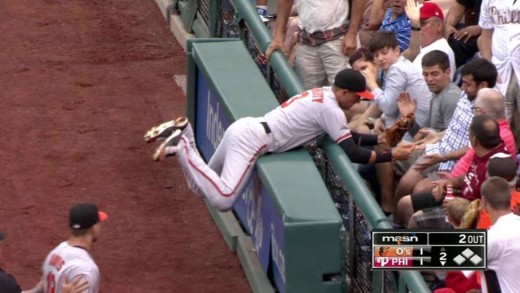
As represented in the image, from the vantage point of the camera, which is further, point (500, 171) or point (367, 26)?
point (367, 26)

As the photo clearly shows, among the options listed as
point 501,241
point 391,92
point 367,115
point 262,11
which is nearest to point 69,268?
point 501,241

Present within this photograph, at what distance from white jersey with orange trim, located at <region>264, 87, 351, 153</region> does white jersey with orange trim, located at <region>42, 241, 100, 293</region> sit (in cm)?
203

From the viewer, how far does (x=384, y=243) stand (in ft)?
23.7

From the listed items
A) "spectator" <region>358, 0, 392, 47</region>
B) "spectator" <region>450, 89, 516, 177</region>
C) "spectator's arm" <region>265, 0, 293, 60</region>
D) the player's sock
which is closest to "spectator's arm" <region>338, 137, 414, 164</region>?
"spectator" <region>450, 89, 516, 177</region>

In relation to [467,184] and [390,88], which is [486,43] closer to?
[390,88]

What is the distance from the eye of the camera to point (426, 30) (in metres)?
10.7

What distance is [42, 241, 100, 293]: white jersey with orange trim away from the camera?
8164 millimetres

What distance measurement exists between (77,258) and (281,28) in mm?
3620

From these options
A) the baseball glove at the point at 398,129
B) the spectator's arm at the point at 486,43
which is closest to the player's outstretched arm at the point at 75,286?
the baseball glove at the point at 398,129

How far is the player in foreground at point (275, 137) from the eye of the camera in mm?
9578

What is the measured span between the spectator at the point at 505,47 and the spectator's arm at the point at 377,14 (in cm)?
117

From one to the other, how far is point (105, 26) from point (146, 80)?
1360 millimetres

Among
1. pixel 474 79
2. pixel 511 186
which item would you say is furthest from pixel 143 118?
pixel 511 186

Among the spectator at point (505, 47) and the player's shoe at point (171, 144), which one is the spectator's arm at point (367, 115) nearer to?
the spectator at point (505, 47)
